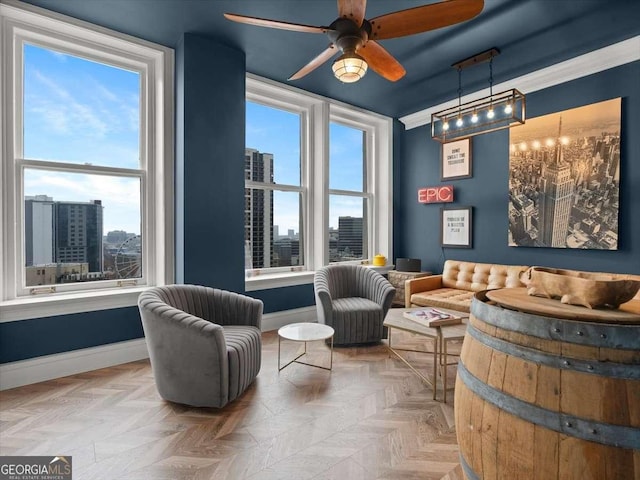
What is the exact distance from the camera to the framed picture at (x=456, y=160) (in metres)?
4.79

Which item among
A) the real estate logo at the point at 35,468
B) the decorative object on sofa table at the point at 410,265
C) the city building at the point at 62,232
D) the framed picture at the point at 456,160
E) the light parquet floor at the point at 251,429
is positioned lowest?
the real estate logo at the point at 35,468

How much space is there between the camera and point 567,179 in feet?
12.3

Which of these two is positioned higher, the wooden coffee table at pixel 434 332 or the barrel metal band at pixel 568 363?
the barrel metal band at pixel 568 363

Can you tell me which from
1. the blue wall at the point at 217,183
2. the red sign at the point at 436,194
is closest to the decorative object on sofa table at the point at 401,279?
the red sign at the point at 436,194

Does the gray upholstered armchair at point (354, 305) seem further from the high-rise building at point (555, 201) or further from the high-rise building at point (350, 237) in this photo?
the high-rise building at point (555, 201)

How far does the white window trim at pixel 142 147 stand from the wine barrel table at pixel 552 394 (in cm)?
314

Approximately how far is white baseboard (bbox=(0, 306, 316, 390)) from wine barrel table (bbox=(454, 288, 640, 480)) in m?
3.08

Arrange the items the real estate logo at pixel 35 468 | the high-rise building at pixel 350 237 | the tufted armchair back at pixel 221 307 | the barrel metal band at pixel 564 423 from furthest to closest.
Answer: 1. the high-rise building at pixel 350 237
2. the tufted armchair back at pixel 221 307
3. the real estate logo at pixel 35 468
4. the barrel metal band at pixel 564 423

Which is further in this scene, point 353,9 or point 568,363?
point 353,9

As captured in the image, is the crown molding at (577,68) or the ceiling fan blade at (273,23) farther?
the crown molding at (577,68)

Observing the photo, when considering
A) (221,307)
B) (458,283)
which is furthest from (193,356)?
(458,283)

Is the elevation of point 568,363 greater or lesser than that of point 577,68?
lesser

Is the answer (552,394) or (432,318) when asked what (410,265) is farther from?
(552,394)

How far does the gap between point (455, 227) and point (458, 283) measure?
0.86 m
